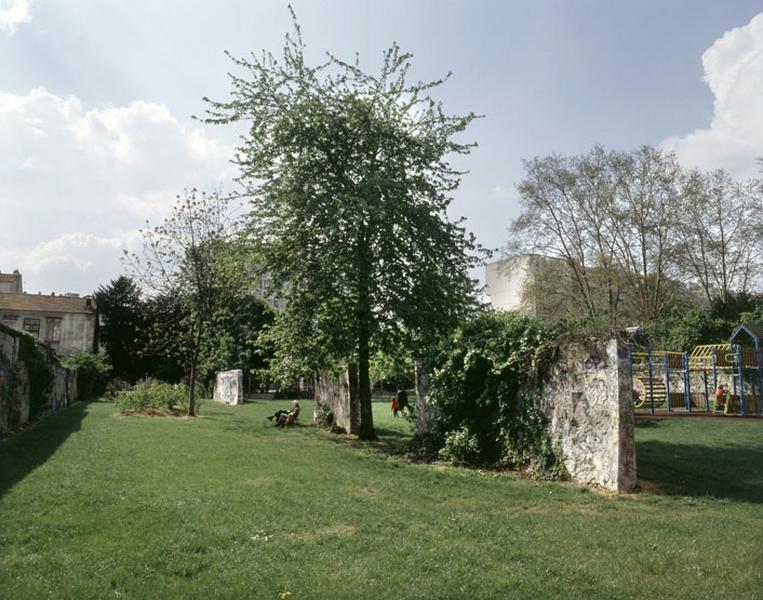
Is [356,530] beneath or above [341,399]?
beneath

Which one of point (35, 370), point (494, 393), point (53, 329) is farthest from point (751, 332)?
point (53, 329)

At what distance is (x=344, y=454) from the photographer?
1394cm

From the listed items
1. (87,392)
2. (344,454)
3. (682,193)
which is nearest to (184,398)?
(87,392)

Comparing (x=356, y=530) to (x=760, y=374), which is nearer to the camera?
(x=356, y=530)

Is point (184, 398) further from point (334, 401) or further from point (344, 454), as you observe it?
point (344, 454)

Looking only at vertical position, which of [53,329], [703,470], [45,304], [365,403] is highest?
[45,304]

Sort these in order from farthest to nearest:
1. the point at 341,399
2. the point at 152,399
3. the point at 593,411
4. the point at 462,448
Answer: the point at 152,399
the point at 341,399
the point at 462,448
the point at 593,411

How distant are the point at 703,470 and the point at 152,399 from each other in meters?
21.4

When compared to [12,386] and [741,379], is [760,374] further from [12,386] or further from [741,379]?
[12,386]

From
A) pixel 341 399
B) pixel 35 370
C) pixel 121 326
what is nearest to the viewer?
pixel 35 370

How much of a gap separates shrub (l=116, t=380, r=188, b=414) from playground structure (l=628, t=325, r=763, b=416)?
19401 mm

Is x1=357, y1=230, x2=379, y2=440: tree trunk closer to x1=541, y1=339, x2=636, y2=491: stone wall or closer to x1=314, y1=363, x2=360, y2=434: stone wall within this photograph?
x1=314, y1=363, x2=360, y2=434: stone wall

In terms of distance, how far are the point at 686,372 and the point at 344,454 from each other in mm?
17810

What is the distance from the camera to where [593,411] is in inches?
392
